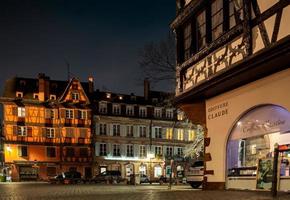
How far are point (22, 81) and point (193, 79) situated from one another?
5371cm

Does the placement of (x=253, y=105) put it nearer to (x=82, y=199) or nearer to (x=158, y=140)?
(x=82, y=199)

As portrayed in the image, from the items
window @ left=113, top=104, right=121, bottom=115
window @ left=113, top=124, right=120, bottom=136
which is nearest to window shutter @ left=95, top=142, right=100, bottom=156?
window @ left=113, top=124, right=120, bottom=136

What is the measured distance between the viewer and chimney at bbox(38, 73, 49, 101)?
217 feet

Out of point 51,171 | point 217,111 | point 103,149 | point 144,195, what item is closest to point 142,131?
point 103,149

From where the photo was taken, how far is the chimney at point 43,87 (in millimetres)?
66188

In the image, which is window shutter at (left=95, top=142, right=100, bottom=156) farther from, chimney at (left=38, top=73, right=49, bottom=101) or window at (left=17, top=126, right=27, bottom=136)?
window at (left=17, top=126, right=27, bottom=136)

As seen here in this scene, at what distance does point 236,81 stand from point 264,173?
2807mm

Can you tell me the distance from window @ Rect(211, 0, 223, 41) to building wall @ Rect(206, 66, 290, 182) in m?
1.96

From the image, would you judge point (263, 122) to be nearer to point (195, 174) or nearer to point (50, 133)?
point (195, 174)

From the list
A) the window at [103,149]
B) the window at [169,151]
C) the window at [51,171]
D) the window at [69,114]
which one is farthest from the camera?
the window at [169,151]

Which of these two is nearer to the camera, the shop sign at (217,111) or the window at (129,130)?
the shop sign at (217,111)

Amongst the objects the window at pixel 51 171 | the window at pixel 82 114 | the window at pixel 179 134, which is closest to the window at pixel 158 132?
the window at pixel 179 134

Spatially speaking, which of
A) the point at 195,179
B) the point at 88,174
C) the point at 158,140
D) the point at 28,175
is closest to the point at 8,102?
the point at 28,175

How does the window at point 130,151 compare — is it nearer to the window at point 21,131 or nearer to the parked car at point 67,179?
the window at point 21,131
